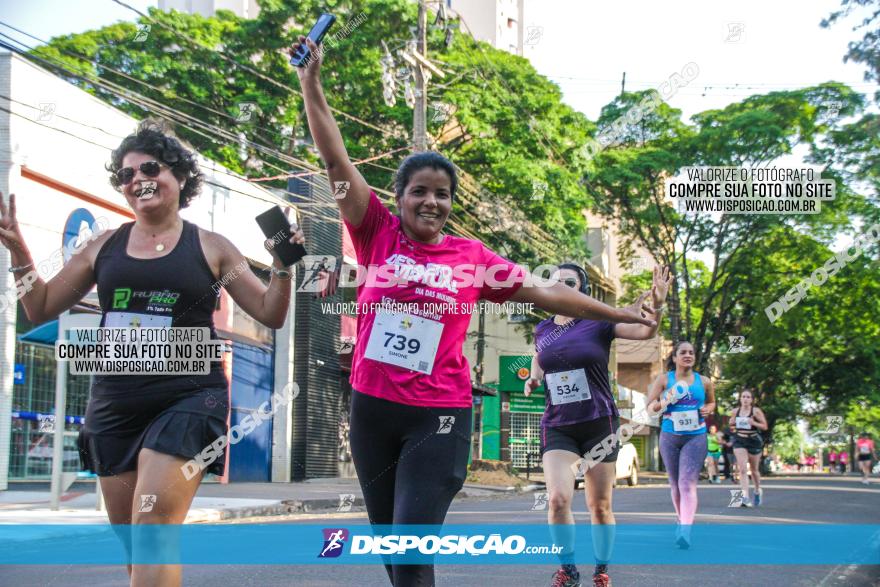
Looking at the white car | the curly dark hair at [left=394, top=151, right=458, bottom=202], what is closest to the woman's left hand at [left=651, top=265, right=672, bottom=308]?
the curly dark hair at [left=394, top=151, right=458, bottom=202]

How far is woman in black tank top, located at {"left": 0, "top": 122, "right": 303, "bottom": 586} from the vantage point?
371 centimetres

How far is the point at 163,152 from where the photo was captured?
419 centimetres

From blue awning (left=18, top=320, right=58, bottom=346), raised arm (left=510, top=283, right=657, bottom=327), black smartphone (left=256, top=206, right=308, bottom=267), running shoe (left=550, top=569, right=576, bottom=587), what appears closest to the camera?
black smartphone (left=256, top=206, right=308, bottom=267)

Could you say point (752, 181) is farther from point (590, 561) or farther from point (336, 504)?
point (590, 561)

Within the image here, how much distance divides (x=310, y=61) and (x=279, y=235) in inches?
25.0

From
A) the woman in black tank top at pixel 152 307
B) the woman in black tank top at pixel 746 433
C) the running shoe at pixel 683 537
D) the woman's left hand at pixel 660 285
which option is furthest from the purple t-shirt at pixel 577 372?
the woman in black tank top at pixel 746 433

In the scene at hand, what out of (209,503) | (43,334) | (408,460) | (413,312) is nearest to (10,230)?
(413,312)

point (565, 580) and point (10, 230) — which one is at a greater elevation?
point (10, 230)

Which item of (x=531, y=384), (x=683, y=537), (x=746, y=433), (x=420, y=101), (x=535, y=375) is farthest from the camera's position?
(x=420, y=101)

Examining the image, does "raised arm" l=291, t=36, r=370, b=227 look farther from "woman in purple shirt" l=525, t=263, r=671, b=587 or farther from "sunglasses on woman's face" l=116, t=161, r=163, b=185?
"woman in purple shirt" l=525, t=263, r=671, b=587

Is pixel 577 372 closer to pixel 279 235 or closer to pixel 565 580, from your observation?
pixel 565 580

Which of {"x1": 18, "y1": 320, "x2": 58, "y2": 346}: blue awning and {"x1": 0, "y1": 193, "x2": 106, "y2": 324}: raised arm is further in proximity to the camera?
{"x1": 18, "y1": 320, "x2": 58, "y2": 346}: blue awning

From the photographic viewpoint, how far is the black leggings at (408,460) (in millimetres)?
3959

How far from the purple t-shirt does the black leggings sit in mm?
2672
